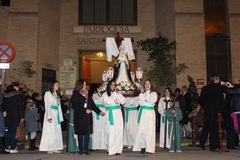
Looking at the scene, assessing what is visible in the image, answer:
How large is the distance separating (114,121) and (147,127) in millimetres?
945

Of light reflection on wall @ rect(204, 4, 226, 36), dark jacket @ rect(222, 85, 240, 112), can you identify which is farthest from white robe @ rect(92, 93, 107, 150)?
light reflection on wall @ rect(204, 4, 226, 36)

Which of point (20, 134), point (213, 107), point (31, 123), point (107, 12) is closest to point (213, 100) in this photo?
point (213, 107)

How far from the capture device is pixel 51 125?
8.78 m

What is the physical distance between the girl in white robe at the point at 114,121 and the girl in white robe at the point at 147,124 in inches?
21.5

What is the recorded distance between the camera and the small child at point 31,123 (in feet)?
31.3

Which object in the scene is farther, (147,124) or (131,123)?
(131,123)

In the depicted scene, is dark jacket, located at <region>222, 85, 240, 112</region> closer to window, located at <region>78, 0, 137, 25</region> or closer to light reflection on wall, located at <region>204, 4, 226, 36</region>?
light reflection on wall, located at <region>204, 4, 226, 36</region>

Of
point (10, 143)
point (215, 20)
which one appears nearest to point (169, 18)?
point (215, 20)

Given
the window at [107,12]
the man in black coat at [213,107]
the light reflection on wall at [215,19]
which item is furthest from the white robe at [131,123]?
the light reflection on wall at [215,19]

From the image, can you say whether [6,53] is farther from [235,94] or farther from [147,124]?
[235,94]

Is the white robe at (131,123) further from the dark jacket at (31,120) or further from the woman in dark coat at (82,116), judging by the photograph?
the dark jacket at (31,120)

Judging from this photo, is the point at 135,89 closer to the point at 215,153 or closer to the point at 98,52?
the point at 215,153

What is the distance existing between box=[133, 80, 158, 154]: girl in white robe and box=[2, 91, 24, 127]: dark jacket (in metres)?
3.57

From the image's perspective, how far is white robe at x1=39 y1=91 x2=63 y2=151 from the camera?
28.5 feet
